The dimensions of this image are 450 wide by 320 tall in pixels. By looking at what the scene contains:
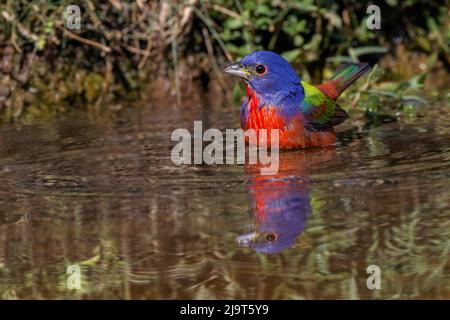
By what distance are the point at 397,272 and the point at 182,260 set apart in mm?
810

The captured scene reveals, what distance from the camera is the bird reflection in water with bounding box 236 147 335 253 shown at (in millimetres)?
3838

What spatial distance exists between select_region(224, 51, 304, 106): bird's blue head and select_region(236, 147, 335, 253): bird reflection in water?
464 millimetres

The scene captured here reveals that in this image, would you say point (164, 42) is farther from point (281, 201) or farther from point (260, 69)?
point (281, 201)

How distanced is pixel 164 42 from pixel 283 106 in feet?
7.37

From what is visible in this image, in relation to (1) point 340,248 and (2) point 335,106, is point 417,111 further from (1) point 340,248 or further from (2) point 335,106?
(1) point 340,248

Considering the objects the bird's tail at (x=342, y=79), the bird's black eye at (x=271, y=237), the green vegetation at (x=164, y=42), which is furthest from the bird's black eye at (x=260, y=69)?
the bird's black eye at (x=271, y=237)

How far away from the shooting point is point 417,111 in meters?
7.04

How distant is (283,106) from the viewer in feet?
19.6
